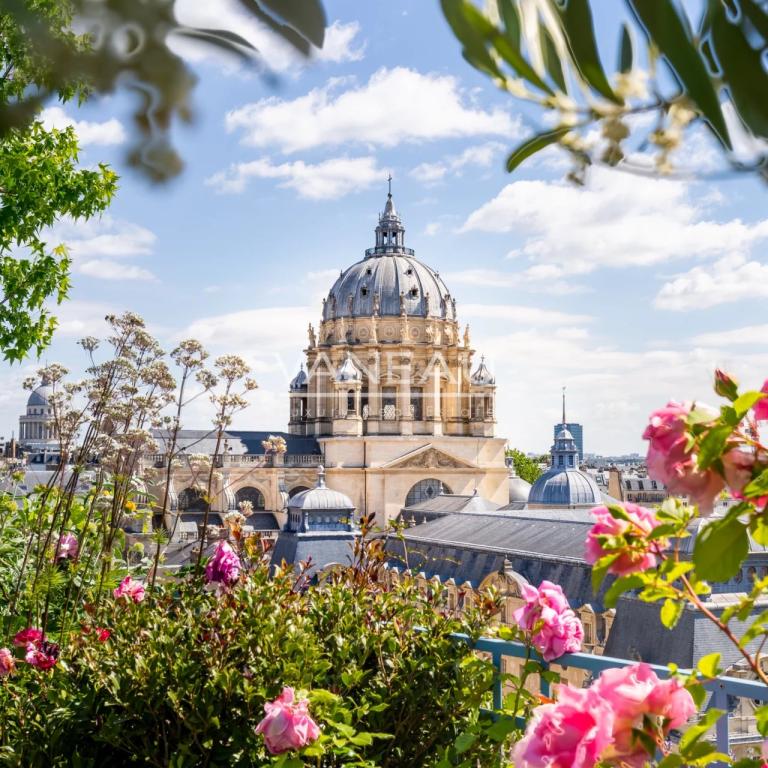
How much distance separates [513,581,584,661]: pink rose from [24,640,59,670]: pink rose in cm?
200

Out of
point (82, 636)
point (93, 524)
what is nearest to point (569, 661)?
point (82, 636)

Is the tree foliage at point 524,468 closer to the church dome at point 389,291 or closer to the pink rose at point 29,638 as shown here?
the church dome at point 389,291

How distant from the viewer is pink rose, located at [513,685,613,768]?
1.77 meters

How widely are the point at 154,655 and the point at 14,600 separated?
1.49 meters

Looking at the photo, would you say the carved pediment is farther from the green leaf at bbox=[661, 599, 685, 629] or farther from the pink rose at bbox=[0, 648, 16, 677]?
the green leaf at bbox=[661, 599, 685, 629]

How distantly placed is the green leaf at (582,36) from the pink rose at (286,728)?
2.36 m

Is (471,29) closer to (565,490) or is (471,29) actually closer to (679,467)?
(679,467)

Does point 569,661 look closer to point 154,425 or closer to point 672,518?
point 672,518

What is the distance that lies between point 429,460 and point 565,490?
31.4ft

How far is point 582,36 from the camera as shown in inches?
36.7

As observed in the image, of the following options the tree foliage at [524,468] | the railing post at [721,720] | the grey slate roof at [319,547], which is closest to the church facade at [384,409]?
the grey slate roof at [319,547]

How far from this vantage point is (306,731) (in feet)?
9.29

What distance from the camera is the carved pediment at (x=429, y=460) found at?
4844 centimetres

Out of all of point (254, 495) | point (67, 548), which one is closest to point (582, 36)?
point (67, 548)
